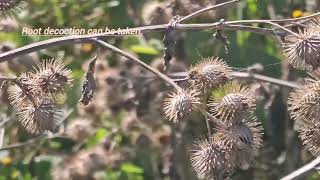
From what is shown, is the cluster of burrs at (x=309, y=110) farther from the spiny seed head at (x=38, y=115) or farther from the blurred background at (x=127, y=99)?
the blurred background at (x=127, y=99)

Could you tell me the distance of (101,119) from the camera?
4152 millimetres

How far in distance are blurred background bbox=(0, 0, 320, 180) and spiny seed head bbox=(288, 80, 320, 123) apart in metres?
0.99

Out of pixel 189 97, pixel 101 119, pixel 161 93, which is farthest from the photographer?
pixel 101 119

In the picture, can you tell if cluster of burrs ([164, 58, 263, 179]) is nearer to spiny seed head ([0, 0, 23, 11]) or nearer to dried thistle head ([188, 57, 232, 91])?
dried thistle head ([188, 57, 232, 91])

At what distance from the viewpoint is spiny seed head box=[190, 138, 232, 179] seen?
2475 millimetres

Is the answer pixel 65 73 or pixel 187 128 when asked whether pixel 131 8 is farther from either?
pixel 65 73

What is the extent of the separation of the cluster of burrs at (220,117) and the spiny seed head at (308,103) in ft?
0.52

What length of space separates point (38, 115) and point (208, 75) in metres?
0.60

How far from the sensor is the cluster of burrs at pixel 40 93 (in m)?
2.48

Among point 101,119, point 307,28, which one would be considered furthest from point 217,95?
point 101,119

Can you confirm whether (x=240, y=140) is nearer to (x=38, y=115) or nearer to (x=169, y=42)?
(x=169, y=42)

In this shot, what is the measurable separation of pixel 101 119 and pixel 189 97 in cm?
174

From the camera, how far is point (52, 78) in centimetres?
251

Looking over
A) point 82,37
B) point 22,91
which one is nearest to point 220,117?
point 82,37
